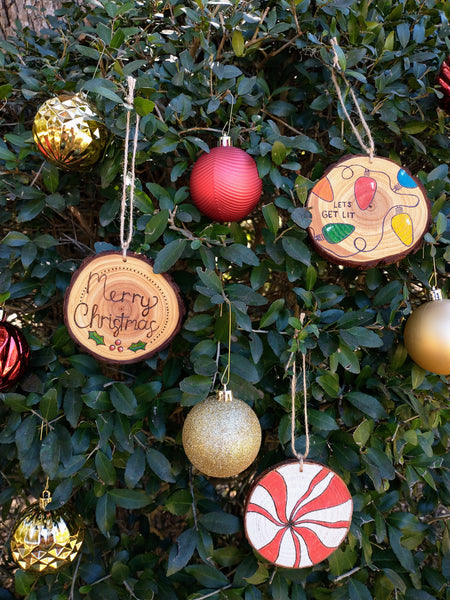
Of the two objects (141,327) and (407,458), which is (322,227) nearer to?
(141,327)

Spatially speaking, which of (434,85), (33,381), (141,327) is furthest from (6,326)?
(434,85)

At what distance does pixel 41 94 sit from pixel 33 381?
0.62m

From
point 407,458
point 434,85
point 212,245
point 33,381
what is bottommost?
point 407,458

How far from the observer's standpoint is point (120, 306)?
2.90 ft

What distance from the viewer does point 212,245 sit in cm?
94

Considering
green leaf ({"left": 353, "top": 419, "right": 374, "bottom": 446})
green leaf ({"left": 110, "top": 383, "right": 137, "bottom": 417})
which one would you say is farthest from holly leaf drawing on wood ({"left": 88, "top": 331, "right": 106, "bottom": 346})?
green leaf ({"left": 353, "top": 419, "right": 374, "bottom": 446})

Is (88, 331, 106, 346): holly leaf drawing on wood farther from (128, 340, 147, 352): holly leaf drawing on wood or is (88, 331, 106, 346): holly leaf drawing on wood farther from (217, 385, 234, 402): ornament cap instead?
(217, 385, 234, 402): ornament cap

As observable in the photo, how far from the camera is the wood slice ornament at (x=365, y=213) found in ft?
3.02

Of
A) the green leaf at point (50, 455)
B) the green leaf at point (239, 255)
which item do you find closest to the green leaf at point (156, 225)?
the green leaf at point (239, 255)

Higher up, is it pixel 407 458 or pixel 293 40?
pixel 293 40

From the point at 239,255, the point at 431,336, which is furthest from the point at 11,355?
the point at 431,336

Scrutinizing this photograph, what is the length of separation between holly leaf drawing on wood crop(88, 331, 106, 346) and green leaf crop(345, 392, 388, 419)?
1.69 ft

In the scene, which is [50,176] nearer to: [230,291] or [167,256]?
[167,256]

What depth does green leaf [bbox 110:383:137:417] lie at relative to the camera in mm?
919
